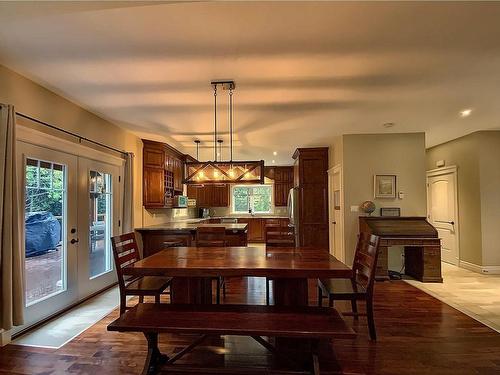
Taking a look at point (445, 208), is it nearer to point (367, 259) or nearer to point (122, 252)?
point (367, 259)

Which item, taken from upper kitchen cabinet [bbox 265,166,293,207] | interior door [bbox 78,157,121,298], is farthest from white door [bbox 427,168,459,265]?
interior door [bbox 78,157,121,298]

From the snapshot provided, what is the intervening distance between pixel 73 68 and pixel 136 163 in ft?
8.89

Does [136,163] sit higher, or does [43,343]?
[136,163]

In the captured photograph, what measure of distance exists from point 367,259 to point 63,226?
130 inches

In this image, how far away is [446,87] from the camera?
3.17 meters

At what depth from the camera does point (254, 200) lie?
950 centimetres

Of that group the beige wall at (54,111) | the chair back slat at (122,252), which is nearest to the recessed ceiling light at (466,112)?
the chair back slat at (122,252)

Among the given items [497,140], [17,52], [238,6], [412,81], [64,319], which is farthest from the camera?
[497,140]

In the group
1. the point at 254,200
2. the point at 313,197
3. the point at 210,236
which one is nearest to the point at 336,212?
the point at 313,197

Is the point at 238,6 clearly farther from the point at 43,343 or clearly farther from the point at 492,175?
the point at 492,175

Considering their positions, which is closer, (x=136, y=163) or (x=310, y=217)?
(x=136, y=163)

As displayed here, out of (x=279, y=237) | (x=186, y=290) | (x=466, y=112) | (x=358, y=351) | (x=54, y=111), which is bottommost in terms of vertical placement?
(x=358, y=351)

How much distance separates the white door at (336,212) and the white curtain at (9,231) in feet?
15.2

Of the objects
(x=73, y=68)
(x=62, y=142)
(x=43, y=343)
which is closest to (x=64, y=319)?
(x=43, y=343)
